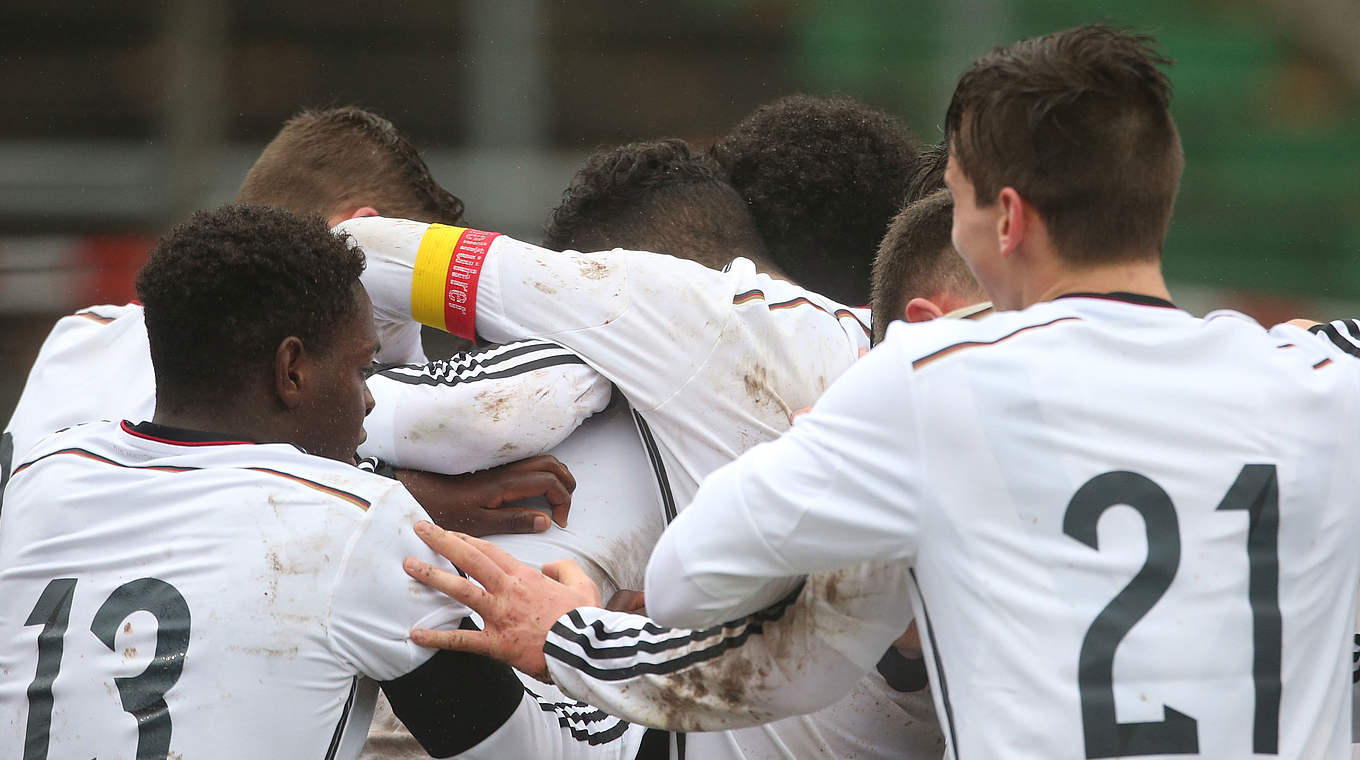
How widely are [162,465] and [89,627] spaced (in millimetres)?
235

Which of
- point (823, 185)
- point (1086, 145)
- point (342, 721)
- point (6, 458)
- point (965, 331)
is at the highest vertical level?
point (1086, 145)

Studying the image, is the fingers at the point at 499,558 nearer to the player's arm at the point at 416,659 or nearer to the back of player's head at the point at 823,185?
the player's arm at the point at 416,659

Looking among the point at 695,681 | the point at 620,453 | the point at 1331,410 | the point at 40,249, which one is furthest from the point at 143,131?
the point at 1331,410

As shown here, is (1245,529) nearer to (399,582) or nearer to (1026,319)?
(1026,319)

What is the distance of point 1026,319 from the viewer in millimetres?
1571

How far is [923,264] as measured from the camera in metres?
2.29

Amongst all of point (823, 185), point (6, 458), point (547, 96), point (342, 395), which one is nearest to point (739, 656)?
point (342, 395)

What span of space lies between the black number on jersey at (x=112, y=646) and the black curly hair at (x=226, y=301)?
0.29 m

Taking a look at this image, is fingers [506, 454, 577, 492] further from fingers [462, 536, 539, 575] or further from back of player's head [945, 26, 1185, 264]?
back of player's head [945, 26, 1185, 264]

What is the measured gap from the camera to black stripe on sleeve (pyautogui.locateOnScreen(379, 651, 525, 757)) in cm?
194

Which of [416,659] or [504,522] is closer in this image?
[416,659]

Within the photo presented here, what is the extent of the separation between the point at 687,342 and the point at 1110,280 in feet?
2.60

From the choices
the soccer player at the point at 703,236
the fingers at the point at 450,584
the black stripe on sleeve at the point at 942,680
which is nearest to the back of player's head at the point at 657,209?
the soccer player at the point at 703,236

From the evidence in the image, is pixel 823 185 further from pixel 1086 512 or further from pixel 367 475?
pixel 1086 512
